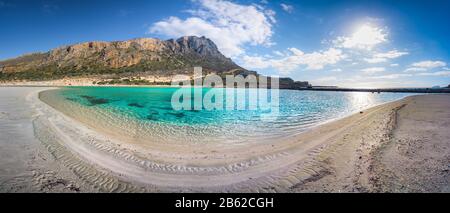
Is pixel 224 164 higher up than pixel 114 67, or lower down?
lower down

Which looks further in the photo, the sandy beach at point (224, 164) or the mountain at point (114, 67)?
the mountain at point (114, 67)

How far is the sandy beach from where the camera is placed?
5.84 m

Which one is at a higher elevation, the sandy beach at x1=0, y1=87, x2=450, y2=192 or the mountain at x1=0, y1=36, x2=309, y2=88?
the mountain at x1=0, y1=36, x2=309, y2=88

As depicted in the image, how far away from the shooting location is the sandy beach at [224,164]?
5840 mm

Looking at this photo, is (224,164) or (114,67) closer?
(224,164)

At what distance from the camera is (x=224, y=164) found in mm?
7875

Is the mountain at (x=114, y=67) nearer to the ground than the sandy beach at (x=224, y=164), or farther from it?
farther from it

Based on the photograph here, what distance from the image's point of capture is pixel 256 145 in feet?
34.6
